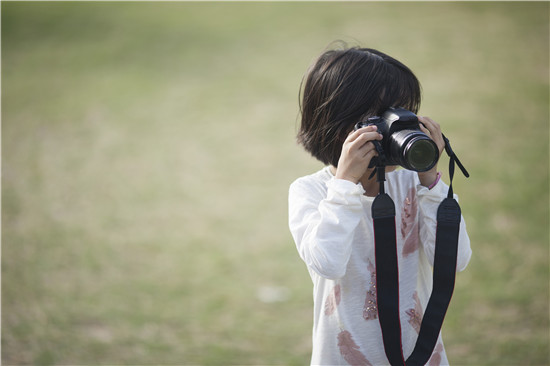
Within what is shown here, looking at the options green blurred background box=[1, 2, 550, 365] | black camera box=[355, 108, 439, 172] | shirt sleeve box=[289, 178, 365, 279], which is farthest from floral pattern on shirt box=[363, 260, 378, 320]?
green blurred background box=[1, 2, 550, 365]

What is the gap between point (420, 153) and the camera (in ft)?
3.10

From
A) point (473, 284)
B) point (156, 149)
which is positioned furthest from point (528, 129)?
point (156, 149)

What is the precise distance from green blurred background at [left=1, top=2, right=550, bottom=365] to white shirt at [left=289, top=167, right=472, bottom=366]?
0.42m

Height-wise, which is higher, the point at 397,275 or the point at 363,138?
the point at 363,138

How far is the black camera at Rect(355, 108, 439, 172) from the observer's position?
940 mm

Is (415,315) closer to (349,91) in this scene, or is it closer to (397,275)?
(397,275)

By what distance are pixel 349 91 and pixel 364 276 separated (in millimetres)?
364

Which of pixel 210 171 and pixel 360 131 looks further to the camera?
pixel 210 171

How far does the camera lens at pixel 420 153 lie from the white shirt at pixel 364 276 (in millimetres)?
128

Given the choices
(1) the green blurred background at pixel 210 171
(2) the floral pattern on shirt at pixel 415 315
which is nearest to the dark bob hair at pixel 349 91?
(1) the green blurred background at pixel 210 171

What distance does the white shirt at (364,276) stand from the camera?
1.07m

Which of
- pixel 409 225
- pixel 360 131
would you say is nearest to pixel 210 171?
pixel 409 225

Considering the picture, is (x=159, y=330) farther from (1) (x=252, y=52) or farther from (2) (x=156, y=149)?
(1) (x=252, y=52)

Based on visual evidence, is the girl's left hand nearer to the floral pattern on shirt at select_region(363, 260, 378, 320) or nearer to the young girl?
the young girl
